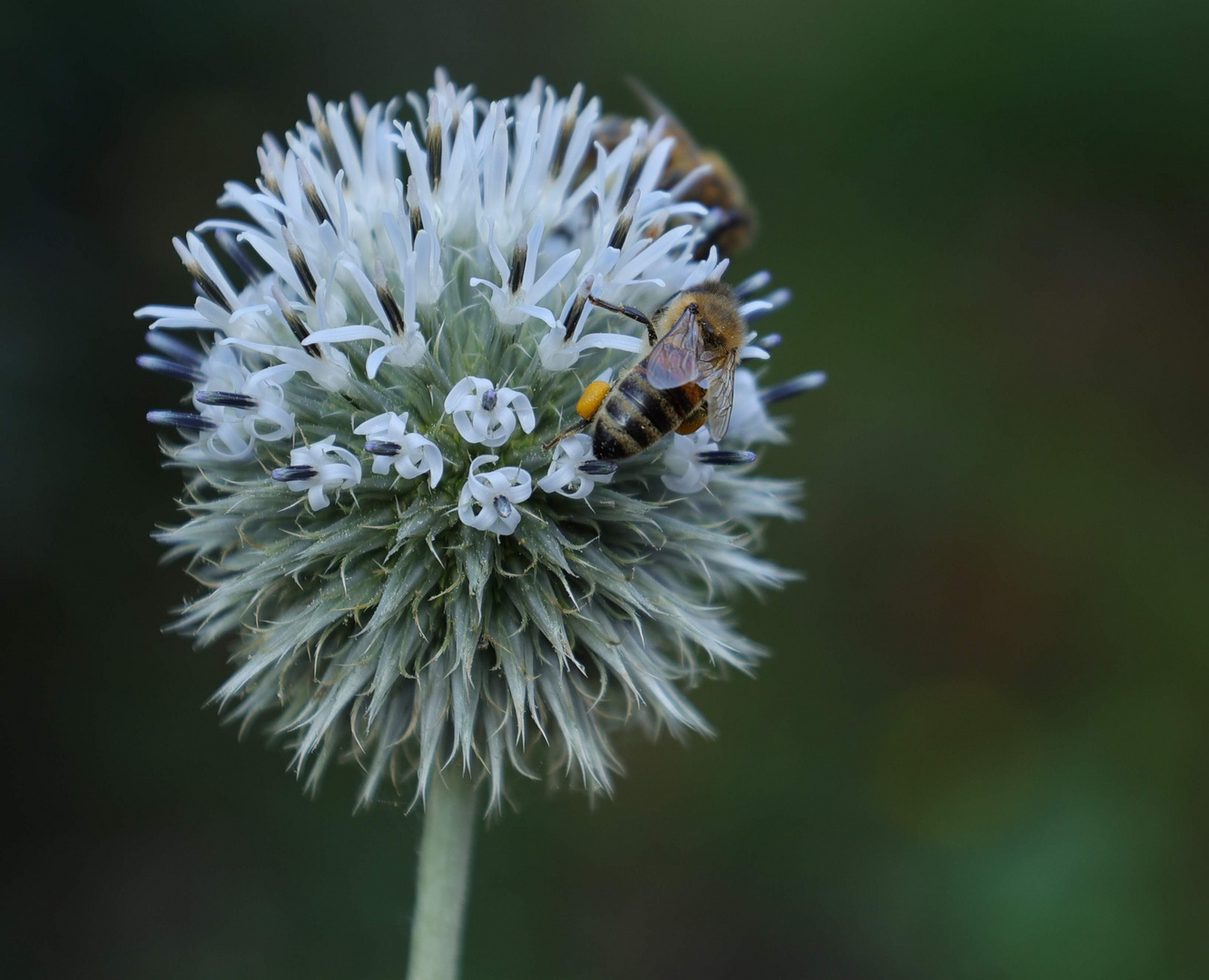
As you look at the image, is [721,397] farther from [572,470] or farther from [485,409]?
[485,409]

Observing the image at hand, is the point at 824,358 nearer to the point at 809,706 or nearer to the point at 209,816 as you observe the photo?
the point at 809,706

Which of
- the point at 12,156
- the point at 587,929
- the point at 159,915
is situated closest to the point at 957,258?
the point at 587,929

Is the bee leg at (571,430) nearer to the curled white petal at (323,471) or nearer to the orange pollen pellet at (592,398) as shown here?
the orange pollen pellet at (592,398)

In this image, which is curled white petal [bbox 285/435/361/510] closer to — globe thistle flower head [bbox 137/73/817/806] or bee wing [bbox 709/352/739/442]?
globe thistle flower head [bbox 137/73/817/806]

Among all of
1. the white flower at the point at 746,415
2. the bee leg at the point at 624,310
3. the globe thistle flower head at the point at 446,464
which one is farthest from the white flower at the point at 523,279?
the white flower at the point at 746,415

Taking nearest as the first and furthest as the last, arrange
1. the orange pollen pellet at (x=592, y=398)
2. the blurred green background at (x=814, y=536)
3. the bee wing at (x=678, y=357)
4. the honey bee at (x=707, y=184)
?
the bee wing at (x=678, y=357), the orange pollen pellet at (x=592, y=398), the honey bee at (x=707, y=184), the blurred green background at (x=814, y=536)

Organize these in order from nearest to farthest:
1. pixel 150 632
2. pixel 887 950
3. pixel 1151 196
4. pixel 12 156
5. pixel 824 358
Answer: pixel 12 156, pixel 887 950, pixel 150 632, pixel 824 358, pixel 1151 196
